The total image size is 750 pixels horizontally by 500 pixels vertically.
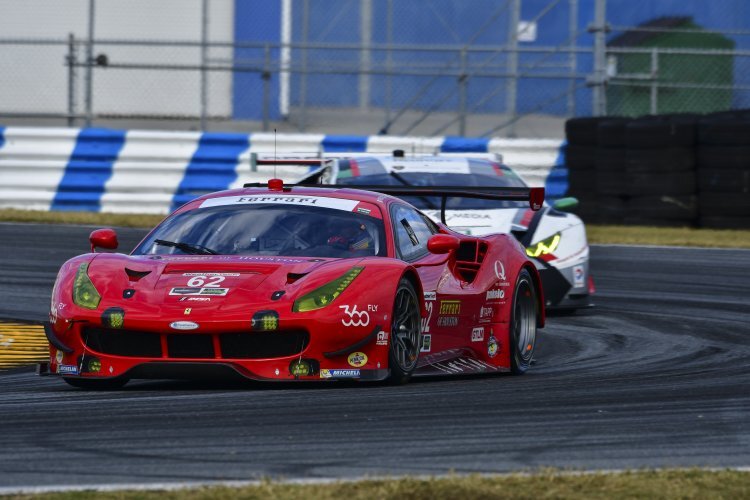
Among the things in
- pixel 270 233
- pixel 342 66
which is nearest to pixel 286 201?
pixel 270 233

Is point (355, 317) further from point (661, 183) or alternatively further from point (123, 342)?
point (661, 183)

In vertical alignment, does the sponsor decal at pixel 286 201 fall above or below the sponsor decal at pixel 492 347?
above

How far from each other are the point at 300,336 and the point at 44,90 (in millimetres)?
15935

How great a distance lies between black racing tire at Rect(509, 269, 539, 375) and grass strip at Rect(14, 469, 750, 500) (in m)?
3.62

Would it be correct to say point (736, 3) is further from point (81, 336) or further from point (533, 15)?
point (81, 336)

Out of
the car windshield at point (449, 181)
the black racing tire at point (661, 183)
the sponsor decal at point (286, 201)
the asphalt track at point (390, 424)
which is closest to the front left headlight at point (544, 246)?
the car windshield at point (449, 181)

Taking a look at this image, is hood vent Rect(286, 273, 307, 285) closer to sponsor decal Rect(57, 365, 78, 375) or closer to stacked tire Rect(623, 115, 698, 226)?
sponsor decal Rect(57, 365, 78, 375)

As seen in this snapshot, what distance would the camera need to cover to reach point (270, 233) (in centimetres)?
760

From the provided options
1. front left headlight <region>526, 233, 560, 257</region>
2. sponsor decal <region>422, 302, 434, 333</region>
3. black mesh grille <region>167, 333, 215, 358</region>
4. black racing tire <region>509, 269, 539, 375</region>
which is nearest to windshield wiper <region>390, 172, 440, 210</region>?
front left headlight <region>526, 233, 560, 257</region>

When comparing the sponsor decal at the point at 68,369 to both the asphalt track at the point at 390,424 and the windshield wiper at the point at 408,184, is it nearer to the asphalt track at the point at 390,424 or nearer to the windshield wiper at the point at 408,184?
the asphalt track at the point at 390,424

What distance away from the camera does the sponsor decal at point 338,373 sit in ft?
22.0

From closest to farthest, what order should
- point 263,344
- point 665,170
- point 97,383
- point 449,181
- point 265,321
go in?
point 265,321 < point 263,344 < point 97,383 < point 449,181 < point 665,170

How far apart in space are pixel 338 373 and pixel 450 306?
4.24 ft

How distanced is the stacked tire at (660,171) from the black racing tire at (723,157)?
132mm
